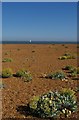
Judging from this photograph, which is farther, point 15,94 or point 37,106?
point 15,94

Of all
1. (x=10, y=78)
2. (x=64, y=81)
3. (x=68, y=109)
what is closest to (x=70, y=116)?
(x=68, y=109)

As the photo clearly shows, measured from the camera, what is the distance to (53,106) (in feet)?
27.9

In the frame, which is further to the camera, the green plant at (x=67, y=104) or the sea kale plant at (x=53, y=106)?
the green plant at (x=67, y=104)

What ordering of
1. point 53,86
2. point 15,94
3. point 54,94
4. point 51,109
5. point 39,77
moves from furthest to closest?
1. point 39,77
2. point 53,86
3. point 15,94
4. point 54,94
5. point 51,109

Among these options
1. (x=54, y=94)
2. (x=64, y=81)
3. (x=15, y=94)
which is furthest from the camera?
(x=64, y=81)

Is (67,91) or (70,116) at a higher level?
(67,91)

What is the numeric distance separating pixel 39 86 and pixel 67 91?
9.39ft

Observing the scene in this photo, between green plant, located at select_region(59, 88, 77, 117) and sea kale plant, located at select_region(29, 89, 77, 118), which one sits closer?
sea kale plant, located at select_region(29, 89, 77, 118)

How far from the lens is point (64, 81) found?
43.3 feet

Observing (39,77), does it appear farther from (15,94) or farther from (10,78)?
(15,94)

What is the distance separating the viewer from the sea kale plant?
8305 mm

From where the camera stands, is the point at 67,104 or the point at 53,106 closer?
the point at 53,106

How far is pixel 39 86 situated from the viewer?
39.6ft

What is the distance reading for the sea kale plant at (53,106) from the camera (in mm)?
8305
